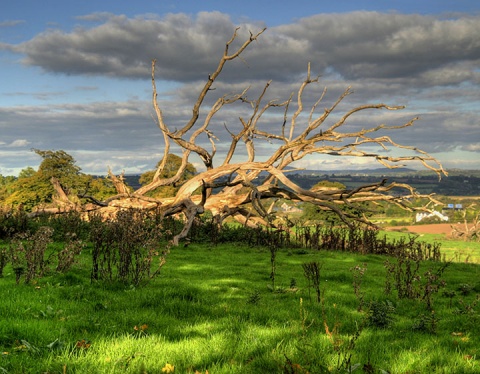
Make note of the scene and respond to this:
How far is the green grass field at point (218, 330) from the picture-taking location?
4.72 m

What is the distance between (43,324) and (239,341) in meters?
2.55

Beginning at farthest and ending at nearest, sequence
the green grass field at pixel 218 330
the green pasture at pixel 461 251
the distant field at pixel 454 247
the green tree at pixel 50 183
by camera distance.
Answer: the green tree at pixel 50 183 < the distant field at pixel 454 247 < the green pasture at pixel 461 251 < the green grass field at pixel 218 330

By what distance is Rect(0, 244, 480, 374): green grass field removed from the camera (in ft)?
15.5

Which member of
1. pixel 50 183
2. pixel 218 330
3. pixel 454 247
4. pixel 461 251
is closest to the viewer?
pixel 218 330

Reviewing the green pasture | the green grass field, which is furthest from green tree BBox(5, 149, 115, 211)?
the green grass field

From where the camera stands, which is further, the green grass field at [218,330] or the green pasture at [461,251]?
the green pasture at [461,251]

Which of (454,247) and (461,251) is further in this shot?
(454,247)

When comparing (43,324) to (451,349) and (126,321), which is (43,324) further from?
(451,349)

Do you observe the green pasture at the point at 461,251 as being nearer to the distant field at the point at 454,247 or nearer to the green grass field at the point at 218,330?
the distant field at the point at 454,247

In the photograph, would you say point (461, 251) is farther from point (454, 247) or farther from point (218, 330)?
point (218, 330)

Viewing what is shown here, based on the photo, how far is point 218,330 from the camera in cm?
606

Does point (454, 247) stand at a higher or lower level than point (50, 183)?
lower

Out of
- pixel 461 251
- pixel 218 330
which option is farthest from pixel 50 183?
pixel 218 330

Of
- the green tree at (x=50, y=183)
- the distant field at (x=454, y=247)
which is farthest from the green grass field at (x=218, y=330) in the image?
the green tree at (x=50, y=183)
